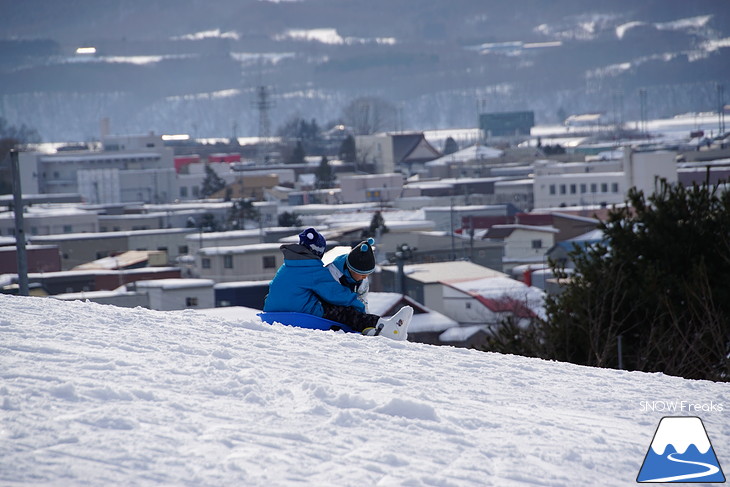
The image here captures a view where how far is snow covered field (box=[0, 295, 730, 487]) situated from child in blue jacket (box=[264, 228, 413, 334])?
407 millimetres

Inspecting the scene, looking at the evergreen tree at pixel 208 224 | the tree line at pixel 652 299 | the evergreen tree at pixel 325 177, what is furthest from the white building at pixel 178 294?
the evergreen tree at pixel 325 177

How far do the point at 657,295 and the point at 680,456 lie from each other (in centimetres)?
518

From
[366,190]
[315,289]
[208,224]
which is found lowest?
[208,224]

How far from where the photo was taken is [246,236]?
2400 centimetres

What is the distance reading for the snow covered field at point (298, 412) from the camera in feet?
→ 7.16

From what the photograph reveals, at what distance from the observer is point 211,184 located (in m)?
43.2

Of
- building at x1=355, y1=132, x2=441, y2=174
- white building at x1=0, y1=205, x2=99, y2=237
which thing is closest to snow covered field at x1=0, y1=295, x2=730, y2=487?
white building at x1=0, y1=205, x2=99, y2=237

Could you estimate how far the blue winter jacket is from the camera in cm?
436

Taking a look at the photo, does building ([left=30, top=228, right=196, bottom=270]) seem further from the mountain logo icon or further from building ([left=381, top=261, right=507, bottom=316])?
the mountain logo icon

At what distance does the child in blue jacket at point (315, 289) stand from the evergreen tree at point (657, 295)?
112 inches

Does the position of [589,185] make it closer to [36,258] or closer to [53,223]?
[53,223]

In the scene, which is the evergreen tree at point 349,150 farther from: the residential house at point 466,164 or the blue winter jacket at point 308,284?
the blue winter jacket at point 308,284

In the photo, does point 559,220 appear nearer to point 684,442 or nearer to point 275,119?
point 684,442

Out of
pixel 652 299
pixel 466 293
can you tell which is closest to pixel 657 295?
pixel 652 299
